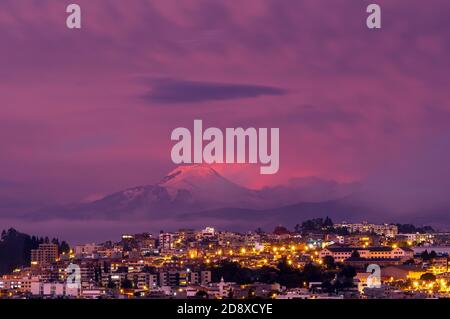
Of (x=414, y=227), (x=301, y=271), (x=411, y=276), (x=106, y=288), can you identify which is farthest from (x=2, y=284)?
(x=414, y=227)

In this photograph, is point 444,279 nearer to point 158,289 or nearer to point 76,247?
point 158,289

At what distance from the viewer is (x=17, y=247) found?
32.4m

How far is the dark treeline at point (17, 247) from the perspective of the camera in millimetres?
32000

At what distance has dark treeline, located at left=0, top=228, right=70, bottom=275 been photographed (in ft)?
105

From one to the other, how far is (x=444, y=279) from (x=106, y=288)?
646 centimetres

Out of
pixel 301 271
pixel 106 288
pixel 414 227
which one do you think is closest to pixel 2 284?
pixel 106 288

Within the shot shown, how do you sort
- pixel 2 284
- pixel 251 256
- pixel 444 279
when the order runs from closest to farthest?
1. pixel 2 284
2. pixel 444 279
3. pixel 251 256

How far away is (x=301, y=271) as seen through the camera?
28375 millimetres
